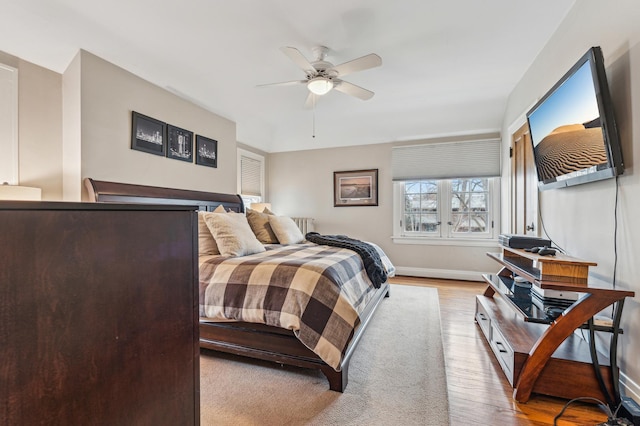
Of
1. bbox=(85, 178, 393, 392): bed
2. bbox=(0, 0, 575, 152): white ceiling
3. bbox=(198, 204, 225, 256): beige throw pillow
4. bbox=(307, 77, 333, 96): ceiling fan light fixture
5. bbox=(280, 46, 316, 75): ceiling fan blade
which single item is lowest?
bbox=(85, 178, 393, 392): bed

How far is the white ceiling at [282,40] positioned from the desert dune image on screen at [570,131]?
2.67 ft

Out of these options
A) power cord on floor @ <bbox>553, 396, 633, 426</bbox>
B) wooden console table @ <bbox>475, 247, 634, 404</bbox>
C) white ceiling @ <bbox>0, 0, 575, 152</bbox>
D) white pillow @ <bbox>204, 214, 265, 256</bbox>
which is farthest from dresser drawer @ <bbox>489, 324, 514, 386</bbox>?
white ceiling @ <bbox>0, 0, 575, 152</bbox>

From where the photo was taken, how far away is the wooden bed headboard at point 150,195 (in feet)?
8.36

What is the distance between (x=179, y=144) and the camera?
3.51 meters

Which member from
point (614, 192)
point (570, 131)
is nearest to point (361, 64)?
point (570, 131)

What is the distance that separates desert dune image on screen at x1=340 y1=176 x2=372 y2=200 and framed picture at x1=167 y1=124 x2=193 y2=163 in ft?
9.04

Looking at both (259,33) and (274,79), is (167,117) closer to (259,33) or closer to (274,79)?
(274,79)

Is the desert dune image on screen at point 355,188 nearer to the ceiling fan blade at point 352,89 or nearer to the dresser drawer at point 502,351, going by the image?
the ceiling fan blade at point 352,89

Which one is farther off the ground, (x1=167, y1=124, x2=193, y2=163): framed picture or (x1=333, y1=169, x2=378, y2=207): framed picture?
(x1=167, y1=124, x2=193, y2=163): framed picture

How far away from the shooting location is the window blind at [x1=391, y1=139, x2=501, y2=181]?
4.59 meters

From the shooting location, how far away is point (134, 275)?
0.76 meters

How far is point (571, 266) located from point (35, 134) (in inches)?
166

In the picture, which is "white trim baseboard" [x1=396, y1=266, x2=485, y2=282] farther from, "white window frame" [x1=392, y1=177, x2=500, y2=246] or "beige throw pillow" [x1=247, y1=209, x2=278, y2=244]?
"beige throw pillow" [x1=247, y1=209, x2=278, y2=244]

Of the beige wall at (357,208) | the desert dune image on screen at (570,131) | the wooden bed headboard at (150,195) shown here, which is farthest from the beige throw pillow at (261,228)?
the desert dune image on screen at (570,131)
